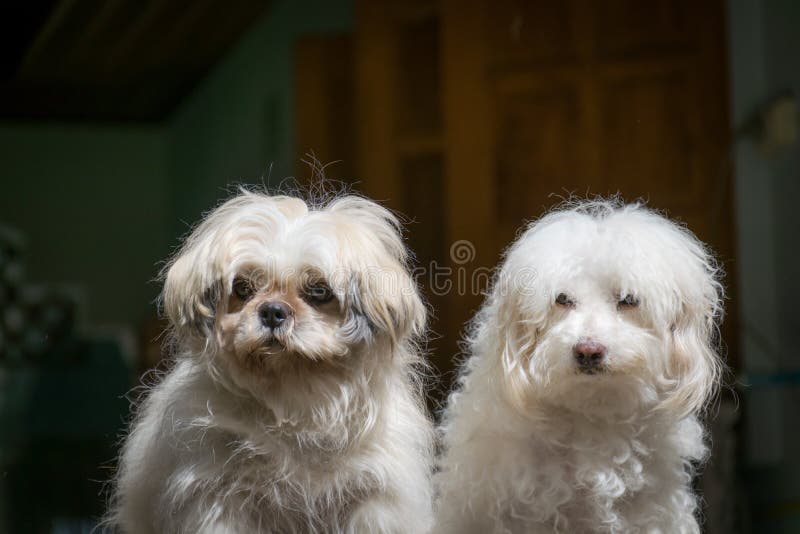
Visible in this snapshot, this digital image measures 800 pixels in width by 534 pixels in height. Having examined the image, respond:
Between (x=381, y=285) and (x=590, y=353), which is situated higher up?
(x=381, y=285)

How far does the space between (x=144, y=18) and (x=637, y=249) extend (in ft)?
5.60

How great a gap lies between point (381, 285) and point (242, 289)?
0.23 m

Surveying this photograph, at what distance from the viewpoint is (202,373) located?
1.83m

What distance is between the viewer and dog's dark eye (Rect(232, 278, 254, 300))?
1.74 metres

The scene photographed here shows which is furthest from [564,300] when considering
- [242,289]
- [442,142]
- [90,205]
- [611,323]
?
[90,205]

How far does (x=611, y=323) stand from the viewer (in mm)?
1690

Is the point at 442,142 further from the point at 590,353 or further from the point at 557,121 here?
the point at 590,353

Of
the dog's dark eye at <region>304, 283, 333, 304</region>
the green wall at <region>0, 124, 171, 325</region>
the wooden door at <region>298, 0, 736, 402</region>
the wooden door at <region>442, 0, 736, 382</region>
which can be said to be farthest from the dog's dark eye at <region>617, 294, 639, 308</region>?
the green wall at <region>0, 124, 171, 325</region>

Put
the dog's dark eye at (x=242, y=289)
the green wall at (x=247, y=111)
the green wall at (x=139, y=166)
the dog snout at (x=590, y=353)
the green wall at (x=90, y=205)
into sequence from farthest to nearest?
the green wall at (x=90, y=205) < the green wall at (x=139, y=166) < the green wall at (x=247, y=111) < the dog's dark eye at (x=242, y=289) < the dog snout at (x=590, y=353)

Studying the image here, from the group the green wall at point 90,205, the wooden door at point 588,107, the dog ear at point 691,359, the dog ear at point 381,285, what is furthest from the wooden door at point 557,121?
the dog ear at point 691,359

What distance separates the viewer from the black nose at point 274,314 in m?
1.67

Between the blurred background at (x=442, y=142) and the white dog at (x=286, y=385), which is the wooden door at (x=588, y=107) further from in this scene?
the white dog at (x=286, y=385)

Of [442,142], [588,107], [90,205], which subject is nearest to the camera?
[588,107]

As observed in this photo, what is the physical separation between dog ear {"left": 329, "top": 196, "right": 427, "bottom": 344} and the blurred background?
0.48 meters
